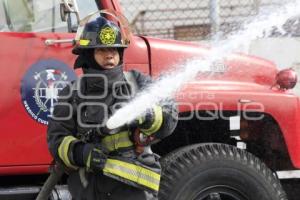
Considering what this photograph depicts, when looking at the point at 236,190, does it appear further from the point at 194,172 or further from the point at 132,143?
the point at 132,143

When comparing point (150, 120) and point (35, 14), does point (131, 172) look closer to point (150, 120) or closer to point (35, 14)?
point (150, 120)

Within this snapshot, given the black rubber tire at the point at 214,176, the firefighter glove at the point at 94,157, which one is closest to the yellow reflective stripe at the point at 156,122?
the firefighter glove at the point at 94,157

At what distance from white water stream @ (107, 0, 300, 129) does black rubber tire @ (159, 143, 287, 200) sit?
464 mm

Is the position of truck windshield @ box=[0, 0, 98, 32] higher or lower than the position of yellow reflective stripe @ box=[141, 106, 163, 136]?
higher

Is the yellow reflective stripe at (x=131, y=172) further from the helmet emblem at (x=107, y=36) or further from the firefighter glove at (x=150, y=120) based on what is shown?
the helmet emblem at (x=107, y=36)

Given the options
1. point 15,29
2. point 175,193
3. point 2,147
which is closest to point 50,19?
point 15,29

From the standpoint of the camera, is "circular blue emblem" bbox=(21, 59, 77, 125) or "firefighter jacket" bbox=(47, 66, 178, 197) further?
"circular blue emblem" bbox=(21, 59, 77, 125)

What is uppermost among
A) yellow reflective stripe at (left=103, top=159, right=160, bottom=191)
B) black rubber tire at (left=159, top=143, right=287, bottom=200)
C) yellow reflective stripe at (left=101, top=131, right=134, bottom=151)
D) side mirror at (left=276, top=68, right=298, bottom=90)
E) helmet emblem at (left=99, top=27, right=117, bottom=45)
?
helmet emblem at (left=99, top=27, right=117, bottom=45)

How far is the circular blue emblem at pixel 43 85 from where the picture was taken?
3.96 metres

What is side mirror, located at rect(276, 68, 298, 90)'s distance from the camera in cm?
429

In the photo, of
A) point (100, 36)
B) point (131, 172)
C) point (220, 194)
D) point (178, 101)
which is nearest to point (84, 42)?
point (100, 36)

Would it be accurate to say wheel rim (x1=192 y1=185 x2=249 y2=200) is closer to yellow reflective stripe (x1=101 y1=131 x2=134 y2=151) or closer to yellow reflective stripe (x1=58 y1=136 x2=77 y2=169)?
yellow reflective stripe (x1=101 y1=131 x2=134 y2=151)

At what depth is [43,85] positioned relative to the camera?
13.1 ft

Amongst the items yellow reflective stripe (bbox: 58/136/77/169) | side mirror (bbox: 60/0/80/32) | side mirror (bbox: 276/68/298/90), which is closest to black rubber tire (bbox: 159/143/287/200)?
side mirror (bbox: 276/68/298/90)
